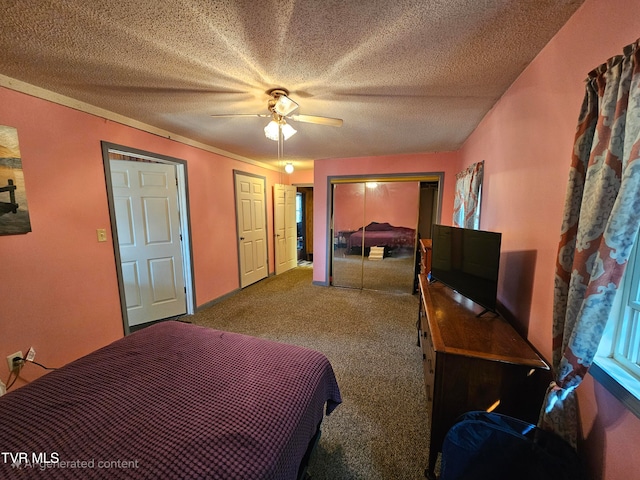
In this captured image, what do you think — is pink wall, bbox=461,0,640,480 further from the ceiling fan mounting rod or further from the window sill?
the ceiling fan mounting rod

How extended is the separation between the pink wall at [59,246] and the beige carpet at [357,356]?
1131mm

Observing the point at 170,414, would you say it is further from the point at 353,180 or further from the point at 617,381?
the point at 353,180

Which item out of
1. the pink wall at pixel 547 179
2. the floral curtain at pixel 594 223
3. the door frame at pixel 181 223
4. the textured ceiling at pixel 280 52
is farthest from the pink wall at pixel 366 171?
the floral curtain at pixel 594 223

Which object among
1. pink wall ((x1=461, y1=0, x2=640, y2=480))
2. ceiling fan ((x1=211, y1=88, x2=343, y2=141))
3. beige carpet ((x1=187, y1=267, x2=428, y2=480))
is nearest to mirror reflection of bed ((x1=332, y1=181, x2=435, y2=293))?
beige carpet ((x1=187, y1=267, x2=428, y2=480))

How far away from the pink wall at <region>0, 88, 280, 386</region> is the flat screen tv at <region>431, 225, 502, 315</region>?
122 inches

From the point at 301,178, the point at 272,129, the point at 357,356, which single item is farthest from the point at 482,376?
the point at 301,178

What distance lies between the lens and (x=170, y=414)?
894 millimetres

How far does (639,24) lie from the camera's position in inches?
29.1

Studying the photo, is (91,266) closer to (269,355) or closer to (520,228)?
(269,355)

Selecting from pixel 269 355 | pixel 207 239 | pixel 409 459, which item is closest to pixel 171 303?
pixel 207 239

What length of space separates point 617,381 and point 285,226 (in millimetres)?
4812

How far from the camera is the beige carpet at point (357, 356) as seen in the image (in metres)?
1.37

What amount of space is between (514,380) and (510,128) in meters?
1.58

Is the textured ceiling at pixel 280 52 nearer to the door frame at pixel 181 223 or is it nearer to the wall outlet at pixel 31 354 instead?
the door frame at pixel 181 223
